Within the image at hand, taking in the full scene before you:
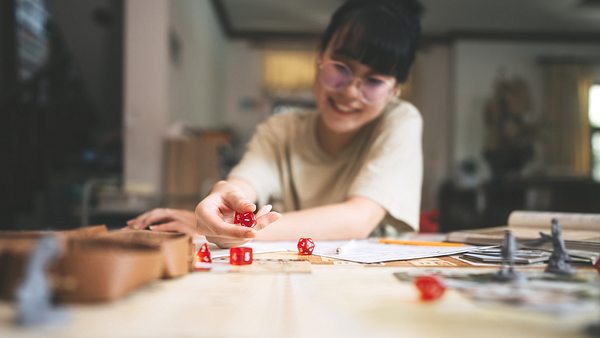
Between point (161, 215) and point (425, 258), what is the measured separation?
0.58 meters

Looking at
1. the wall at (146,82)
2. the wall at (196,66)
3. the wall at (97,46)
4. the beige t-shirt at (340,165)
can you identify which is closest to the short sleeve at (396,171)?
the beige t-shirt at (340,165)

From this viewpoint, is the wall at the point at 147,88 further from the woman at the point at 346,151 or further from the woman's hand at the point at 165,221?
the woman's hand at the point at 165,221

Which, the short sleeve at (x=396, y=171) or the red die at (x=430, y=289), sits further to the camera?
the short sleeve at (x=396, y=171)

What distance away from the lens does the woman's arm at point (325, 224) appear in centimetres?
102

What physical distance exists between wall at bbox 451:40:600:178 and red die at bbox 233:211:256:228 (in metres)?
6.72

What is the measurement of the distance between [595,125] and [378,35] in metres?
7.22

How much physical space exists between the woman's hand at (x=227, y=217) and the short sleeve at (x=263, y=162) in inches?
16.5

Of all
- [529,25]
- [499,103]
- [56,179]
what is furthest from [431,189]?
[56,179]

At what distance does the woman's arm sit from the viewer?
1016mm

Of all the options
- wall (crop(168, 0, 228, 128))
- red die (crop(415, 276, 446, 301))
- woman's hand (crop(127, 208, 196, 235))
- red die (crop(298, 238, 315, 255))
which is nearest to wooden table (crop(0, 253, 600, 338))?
red die (crop(415, 276, 446, 301))

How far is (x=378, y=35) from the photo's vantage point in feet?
3.94

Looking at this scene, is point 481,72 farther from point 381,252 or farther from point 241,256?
point 241,256

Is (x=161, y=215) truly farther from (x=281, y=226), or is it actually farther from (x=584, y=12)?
(x=584, y=12)

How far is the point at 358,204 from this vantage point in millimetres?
1134
